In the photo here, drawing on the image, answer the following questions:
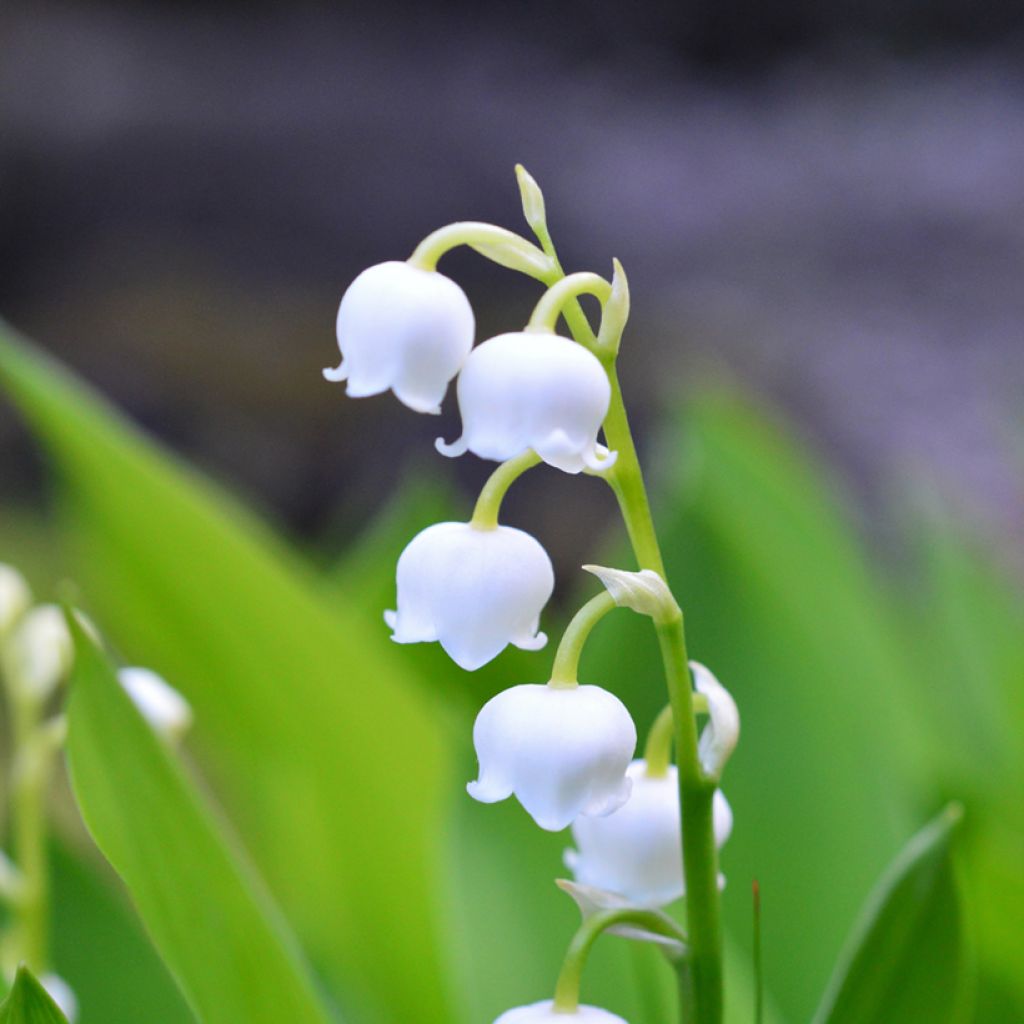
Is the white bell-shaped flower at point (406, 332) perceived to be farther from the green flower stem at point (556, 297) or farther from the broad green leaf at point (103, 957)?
the broad green leaf at point (103, 957)

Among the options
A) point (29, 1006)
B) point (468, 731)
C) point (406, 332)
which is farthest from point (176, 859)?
point (468, 731)

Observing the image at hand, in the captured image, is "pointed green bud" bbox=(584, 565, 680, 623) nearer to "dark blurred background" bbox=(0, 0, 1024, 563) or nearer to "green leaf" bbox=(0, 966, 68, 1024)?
"green leaf" bbox=(0, 966, 68, 1024)

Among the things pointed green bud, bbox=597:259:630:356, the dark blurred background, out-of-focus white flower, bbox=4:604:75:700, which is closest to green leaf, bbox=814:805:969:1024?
pointed green bud, bbox=597:259:630:356

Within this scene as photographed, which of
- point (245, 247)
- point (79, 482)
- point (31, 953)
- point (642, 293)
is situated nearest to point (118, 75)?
point (245, 247)

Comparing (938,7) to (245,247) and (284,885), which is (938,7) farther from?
(284,885)

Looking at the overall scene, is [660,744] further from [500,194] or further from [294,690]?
[500,194]
